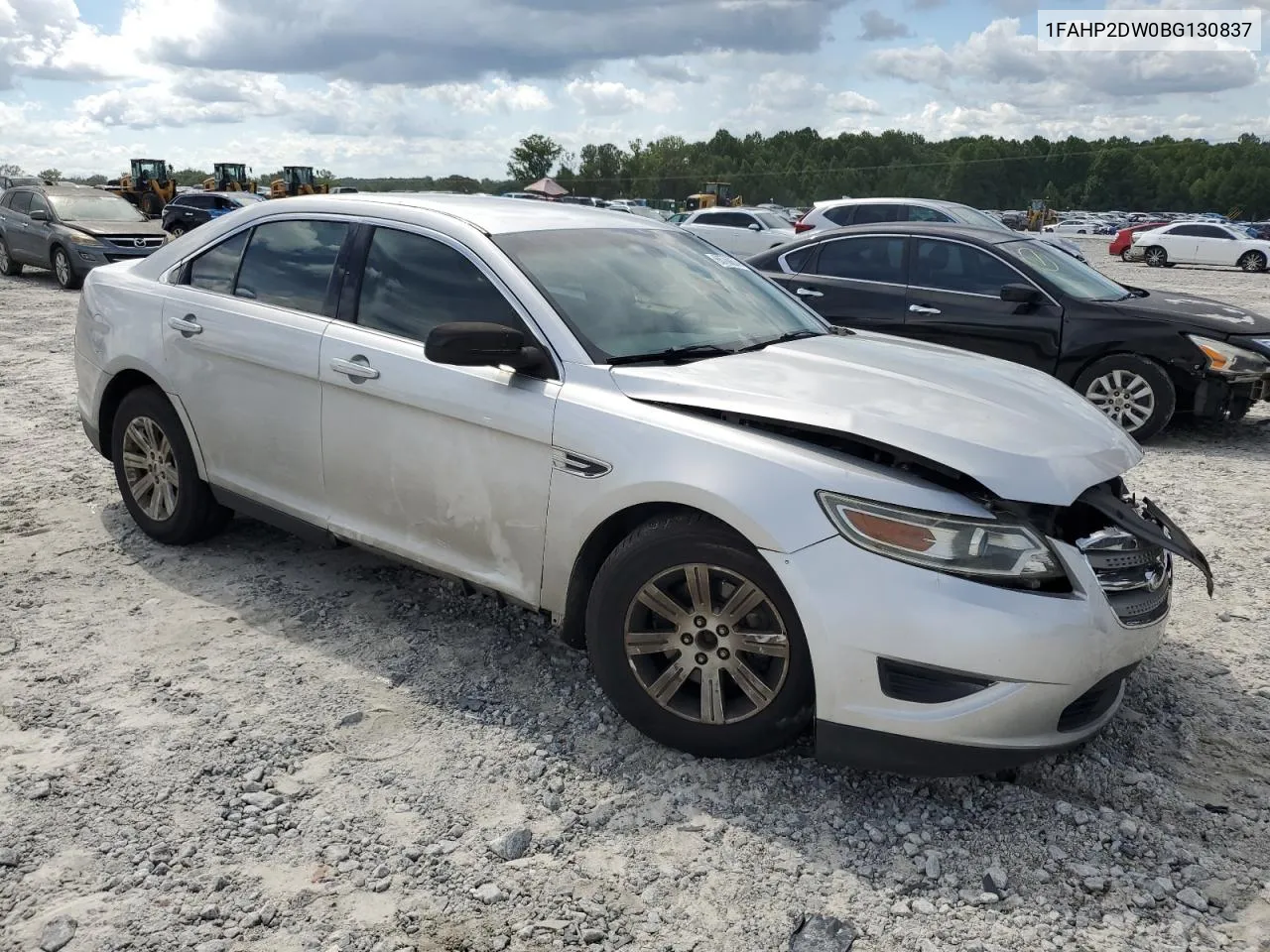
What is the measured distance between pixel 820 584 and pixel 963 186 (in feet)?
460

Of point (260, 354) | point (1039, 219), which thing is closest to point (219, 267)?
point (260, 354)

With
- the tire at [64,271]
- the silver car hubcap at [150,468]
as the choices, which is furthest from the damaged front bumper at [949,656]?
the tire at [64,271]

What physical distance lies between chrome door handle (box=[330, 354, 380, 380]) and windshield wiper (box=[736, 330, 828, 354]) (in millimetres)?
1356

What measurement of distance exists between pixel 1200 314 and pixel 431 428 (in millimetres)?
6583

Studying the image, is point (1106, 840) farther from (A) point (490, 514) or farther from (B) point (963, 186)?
(B) point (963, 186)

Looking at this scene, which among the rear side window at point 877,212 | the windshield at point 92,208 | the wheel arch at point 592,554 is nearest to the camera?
the wheel arch at point 592,554

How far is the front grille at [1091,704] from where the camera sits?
2982mm

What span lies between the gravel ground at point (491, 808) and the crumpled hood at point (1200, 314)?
389cm

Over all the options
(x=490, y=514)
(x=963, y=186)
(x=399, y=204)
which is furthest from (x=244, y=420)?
(x=963, y=186)

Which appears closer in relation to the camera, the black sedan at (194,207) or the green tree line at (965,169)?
the black sedan at (194,207)

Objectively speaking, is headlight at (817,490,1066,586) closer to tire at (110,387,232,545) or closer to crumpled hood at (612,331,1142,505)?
crumpled hood at (612,331,1142,505)

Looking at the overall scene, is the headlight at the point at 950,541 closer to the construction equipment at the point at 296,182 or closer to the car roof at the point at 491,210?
the car roof at the point at 491,210

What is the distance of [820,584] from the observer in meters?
2.91

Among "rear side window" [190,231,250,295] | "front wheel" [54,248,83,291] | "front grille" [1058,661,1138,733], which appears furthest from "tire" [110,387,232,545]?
"front wheel" [54,248,83,291]
